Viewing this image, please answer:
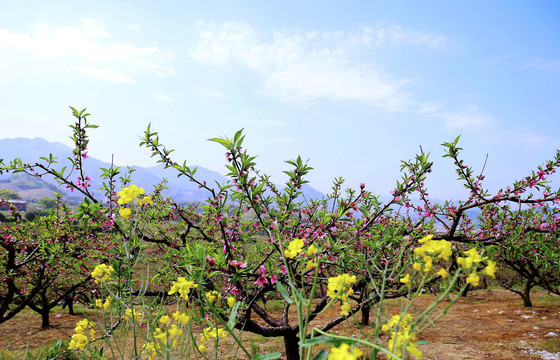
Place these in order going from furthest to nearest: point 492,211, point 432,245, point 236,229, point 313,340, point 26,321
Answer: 1. point 26,321
2. point 492,211
3. point 236,229
4. point 432,245
5. point 313,340

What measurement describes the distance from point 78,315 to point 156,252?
8375mm

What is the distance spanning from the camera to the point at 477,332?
8391mm

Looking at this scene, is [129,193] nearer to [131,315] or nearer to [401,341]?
[131,315]

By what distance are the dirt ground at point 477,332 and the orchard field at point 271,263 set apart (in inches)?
2.4

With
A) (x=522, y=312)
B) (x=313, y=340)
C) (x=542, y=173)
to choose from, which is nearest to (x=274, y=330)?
(x=313, y=340)

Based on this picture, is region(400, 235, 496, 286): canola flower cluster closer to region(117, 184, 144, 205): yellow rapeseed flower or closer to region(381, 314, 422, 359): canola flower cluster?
region(381, 314, 422, 359): canola flower cluster

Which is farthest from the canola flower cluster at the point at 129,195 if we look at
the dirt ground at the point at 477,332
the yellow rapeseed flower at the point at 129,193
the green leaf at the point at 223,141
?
the dirt ground at the point at 477,332

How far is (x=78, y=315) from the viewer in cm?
1148

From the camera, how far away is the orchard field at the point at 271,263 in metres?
1.46

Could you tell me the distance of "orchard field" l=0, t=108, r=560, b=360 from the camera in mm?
1461

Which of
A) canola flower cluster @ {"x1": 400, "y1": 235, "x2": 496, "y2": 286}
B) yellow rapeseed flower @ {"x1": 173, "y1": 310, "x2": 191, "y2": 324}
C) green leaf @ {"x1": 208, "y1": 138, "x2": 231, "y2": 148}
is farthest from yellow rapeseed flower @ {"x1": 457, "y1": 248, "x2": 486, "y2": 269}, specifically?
green leaf @ {"x1": 208, "y1": 138, "x2": 231, "y2": 148}

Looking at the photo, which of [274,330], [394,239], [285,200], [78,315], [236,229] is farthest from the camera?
[78,315]

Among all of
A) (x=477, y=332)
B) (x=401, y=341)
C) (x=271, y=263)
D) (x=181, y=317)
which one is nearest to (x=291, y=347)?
(x=271, y=263)

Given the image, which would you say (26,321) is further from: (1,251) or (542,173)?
(542,173)
